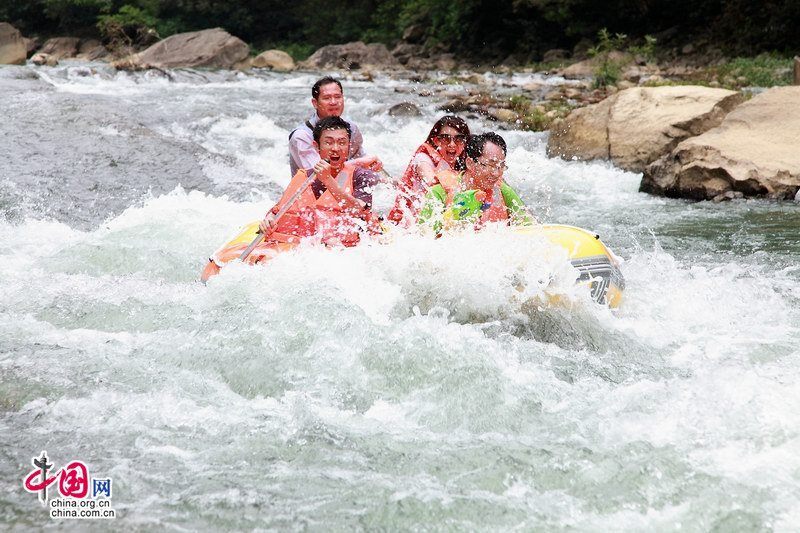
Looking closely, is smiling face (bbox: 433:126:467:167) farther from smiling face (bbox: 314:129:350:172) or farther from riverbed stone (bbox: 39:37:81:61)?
riverbed stone (bbox: 39:37:81:61)

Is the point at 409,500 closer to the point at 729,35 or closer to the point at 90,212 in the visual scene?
the point at 90,212

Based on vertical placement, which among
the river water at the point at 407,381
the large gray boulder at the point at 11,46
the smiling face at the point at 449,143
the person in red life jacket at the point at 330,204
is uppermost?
the large gray boulder at the point at 11,46

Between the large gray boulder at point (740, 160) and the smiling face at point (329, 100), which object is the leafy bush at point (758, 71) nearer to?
the large gray boulder at point (740, 160)

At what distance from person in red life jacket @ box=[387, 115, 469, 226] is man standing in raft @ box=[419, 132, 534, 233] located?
0.31 ft

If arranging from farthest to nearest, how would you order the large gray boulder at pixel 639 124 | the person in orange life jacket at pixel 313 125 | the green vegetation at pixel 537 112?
the green vegetation at pixel 537 112 → the large gray boulder at pixel 639 124 → the person in orange life jacket at pixel 313 125

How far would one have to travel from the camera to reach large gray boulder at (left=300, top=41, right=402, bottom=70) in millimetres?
23922

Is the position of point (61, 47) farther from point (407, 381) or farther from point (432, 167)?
point (407, 381)

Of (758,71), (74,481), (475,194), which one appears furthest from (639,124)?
(74,481)

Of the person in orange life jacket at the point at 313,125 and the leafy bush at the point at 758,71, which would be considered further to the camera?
the leafy bush at the point at 758,71

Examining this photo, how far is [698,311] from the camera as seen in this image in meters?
5.06

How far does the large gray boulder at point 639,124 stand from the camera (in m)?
9.59

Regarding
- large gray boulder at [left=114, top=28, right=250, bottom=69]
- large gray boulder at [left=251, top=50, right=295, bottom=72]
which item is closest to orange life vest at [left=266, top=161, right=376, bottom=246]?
large gray boulder at [left=251, top=50, right=295, bottom=72]

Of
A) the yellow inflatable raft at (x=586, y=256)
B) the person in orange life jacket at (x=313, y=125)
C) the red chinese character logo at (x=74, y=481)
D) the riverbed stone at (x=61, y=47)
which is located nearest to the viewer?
the red chinese character logo at (x=74, y=481)

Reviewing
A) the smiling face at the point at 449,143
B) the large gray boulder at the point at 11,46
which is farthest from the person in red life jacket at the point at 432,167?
the large gray boulder at the point at 11,46
